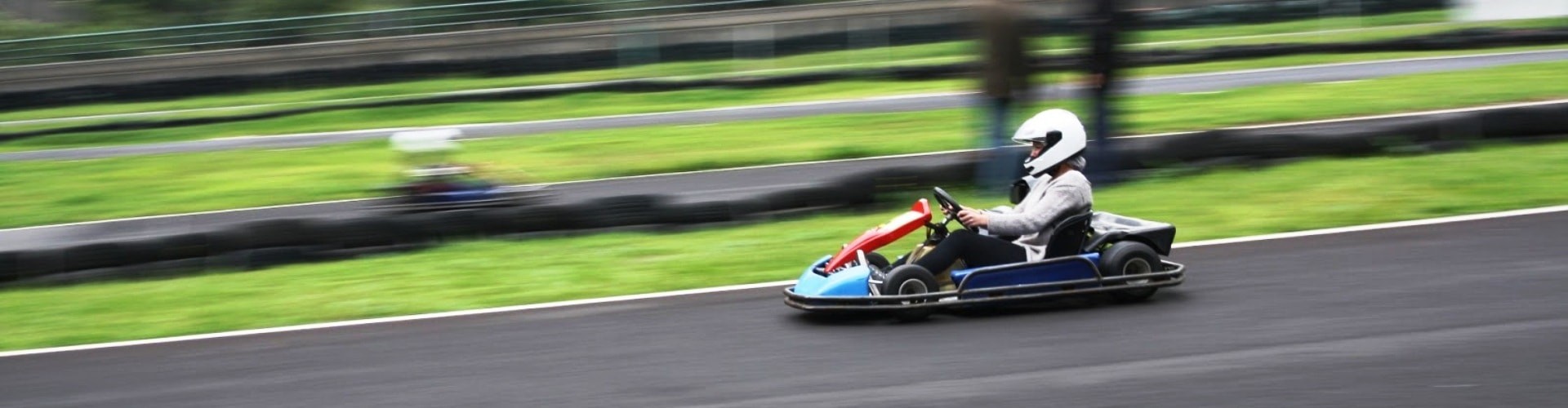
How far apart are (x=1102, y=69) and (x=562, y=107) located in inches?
406

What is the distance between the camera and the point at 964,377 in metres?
5.59

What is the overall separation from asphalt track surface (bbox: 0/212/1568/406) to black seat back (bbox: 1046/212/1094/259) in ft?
0.86

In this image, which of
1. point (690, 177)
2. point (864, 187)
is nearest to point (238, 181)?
point (690, 177)

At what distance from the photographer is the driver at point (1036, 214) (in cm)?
655

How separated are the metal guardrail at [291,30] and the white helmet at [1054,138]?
671 inches

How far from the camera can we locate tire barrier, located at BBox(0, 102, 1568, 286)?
952 cm

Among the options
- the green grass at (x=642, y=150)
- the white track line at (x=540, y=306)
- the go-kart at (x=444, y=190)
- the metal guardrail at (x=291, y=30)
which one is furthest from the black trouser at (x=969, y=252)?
the metal guardrail at (x=291, y=30)

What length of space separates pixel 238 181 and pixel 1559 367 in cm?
1226

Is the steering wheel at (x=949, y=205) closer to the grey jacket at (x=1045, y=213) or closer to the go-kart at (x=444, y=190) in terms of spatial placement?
the grey jacket at (x=1045, y=213)

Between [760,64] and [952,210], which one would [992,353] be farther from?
[760,64]

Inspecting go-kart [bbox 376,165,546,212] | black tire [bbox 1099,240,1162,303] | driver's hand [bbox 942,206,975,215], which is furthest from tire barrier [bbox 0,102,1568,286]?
black tire [bbox 1099,240,1162,303]

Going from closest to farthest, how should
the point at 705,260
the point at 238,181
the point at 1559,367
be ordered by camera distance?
the point at 1559,367 → the point at 705,260 → the point at 238,181

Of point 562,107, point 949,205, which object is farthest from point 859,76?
point 949,205

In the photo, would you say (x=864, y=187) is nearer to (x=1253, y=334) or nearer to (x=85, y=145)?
(x=1253, y=334)
